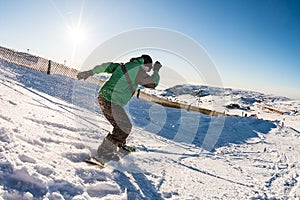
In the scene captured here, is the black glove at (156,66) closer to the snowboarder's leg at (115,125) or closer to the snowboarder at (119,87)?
the snowboarder at (119,87)

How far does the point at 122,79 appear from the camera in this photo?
434cm

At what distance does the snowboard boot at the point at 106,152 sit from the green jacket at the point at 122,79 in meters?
0.71

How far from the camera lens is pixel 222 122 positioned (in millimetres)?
13766

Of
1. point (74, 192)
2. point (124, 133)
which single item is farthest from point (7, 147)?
point (124, 133)

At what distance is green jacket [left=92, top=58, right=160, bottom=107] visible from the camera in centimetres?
434

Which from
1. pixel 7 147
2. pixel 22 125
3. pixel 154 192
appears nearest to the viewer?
pixel 7 147

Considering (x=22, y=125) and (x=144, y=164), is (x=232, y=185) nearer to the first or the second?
(x=144, y=164)

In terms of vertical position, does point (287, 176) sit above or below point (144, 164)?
above

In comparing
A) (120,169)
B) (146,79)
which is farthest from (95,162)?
(146,79)

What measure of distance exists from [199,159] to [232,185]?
177 cm

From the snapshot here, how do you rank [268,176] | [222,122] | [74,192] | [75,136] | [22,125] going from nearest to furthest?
[74,192] → [22,125] → [75,136] → [268,176] → [222,122]

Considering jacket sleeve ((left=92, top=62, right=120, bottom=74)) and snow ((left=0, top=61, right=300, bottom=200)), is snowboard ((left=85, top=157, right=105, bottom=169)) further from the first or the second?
jacket sleeve ((left=92, top=62, right=120, bottom=74))

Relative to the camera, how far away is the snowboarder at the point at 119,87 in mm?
4344

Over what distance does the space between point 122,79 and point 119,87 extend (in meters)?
0.15
